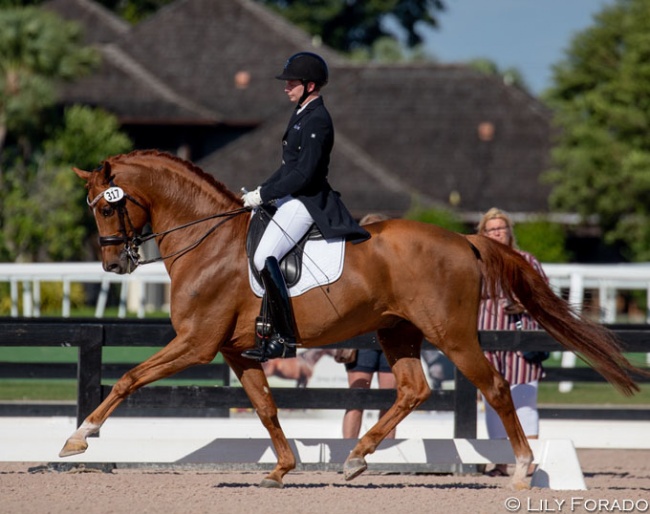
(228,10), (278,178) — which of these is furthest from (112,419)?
(228,10)

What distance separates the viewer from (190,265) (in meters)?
7.78

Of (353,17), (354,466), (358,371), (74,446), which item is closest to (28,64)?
(358,371)

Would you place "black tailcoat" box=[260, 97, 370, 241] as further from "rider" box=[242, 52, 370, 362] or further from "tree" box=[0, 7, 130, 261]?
"tree" box=[0, 7, 130, 261]

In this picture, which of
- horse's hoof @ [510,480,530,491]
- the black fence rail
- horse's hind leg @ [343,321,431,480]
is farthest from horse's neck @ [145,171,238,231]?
horse's hoof @ [510,480,530,491]

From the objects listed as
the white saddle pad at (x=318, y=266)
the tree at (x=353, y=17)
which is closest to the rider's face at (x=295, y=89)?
the white saddle pad at (x=318, y=266)

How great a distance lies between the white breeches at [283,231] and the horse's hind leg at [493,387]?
4.01ft

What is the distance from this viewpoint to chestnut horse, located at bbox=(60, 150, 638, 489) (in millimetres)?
7668

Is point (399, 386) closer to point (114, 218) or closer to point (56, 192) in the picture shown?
point (114, 218)

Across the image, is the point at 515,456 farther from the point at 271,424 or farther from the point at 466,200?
the point at 466,200

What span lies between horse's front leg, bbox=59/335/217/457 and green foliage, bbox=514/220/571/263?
22.5 metres

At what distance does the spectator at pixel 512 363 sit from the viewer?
912cm

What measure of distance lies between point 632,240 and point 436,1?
22989 millimetres

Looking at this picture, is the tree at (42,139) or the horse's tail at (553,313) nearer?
the horse's tail at (553,313)

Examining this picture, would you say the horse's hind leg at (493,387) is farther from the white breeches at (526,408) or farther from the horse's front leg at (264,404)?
the horse's front leg at (264,404)
